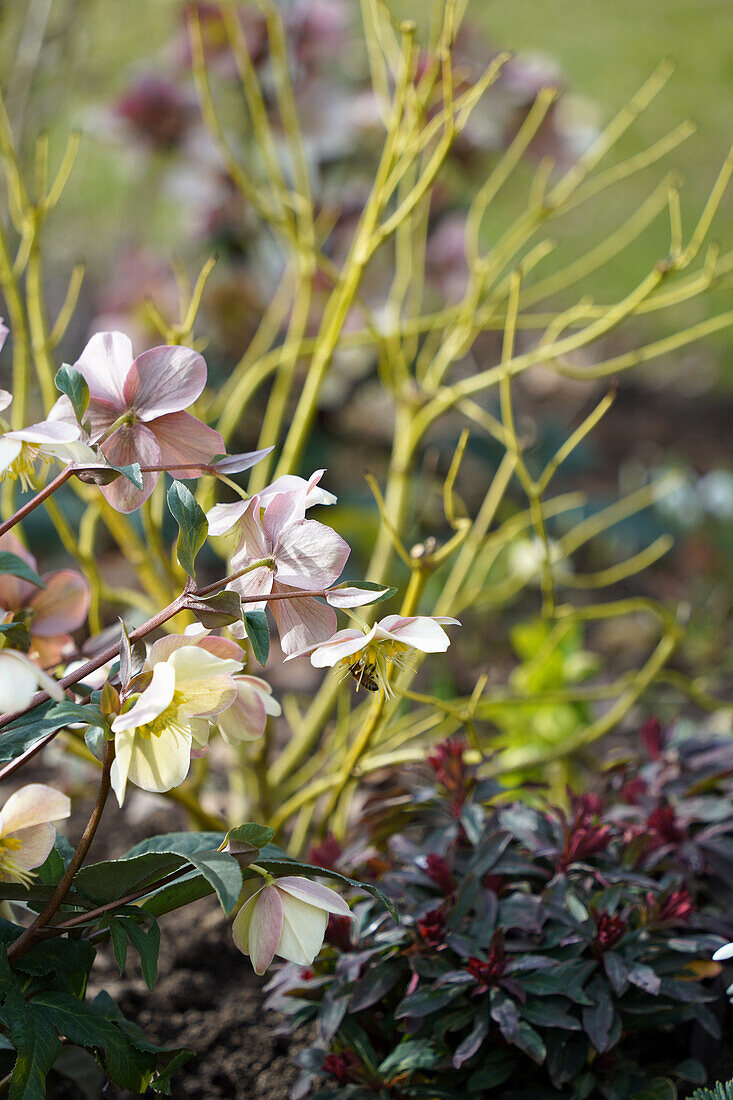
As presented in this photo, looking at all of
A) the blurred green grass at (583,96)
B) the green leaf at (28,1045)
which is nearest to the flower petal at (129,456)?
the green leaf at (28,1045)

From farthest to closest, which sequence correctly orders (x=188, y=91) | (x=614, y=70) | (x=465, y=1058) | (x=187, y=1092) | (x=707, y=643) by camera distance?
(x=614, y=70)
(x=707, y=643)
(x=188, y=91)
(x=187, y=1092)
(x=465, y=1058)

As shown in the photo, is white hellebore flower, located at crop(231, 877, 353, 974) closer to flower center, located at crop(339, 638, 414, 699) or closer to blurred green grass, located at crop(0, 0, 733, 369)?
flower center, located at crop(339, 638, 414, 699)

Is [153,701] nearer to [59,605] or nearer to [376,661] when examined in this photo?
[376,661]

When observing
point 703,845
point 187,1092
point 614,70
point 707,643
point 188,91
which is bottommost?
point 707,643

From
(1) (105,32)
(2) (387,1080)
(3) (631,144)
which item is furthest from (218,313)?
(3) (631,144)

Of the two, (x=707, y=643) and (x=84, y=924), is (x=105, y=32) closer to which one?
(x=707, y=643)

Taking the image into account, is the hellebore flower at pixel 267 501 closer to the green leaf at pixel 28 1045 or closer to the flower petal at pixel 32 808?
the flower petal at pixel 32 808

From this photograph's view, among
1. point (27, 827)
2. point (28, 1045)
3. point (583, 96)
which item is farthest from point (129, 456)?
point (583, 96)
